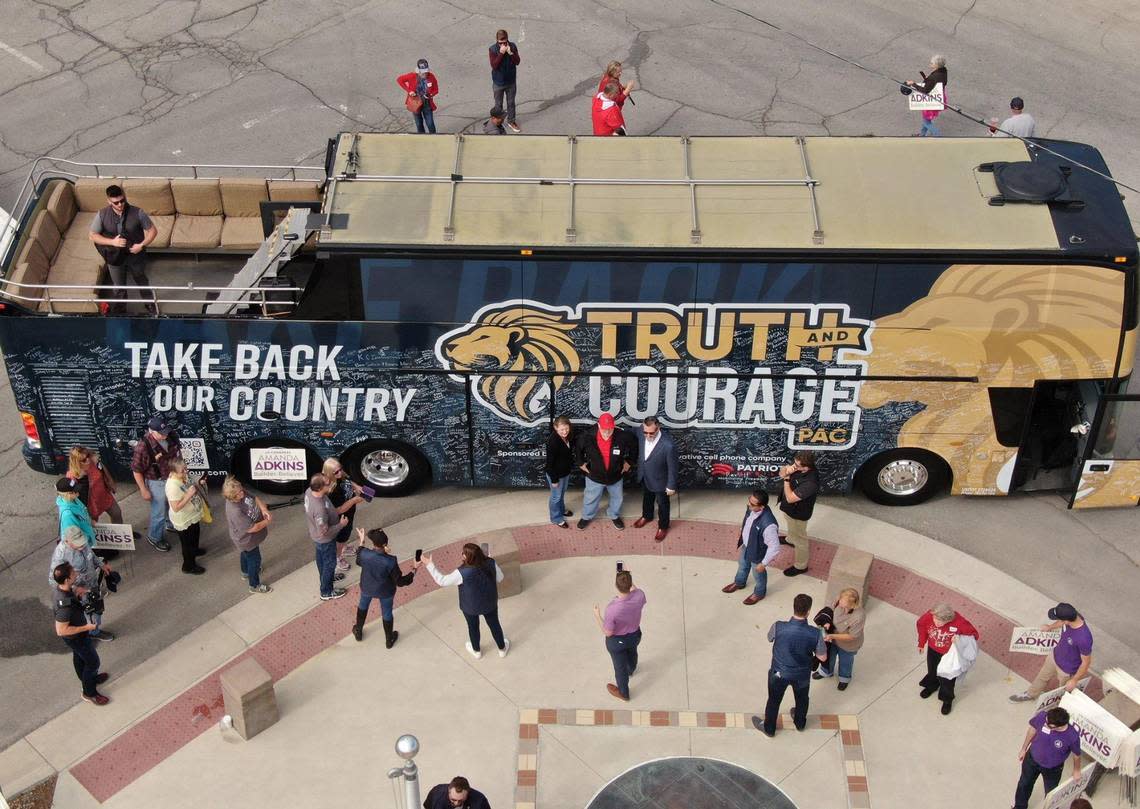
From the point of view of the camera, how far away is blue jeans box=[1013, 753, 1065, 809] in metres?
9.95

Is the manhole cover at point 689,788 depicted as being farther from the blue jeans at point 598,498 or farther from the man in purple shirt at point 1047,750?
the blue jeans at point 598,498

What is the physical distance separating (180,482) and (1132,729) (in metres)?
8.59

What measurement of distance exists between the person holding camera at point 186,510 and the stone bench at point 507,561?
286 cm

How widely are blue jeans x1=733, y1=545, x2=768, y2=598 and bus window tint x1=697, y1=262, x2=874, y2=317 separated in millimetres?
2359

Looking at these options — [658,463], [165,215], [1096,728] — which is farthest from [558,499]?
[165,215]

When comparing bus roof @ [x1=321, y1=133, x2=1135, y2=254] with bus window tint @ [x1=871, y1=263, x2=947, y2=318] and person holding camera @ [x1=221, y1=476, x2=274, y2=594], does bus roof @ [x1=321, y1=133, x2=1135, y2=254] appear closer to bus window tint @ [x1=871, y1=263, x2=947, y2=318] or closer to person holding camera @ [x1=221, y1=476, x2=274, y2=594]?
bus window tint @ [x1=871, y1=263, x2=947, y2=318]

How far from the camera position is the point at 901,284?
11914 mm

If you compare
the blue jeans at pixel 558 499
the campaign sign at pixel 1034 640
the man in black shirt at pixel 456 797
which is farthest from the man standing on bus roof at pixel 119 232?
the campaign sign at pixel 1034 640

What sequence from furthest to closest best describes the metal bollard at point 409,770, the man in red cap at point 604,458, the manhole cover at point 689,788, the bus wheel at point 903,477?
the bus wheel at point 903,477, the man in red cap at point 604,458, the manhole cover at point 689,788, the metal bollard at point 409,770

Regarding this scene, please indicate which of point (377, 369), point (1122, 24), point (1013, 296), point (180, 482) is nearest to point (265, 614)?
point (180, 482)

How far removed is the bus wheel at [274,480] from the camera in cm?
1332

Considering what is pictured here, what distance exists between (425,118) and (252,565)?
27.7 feet

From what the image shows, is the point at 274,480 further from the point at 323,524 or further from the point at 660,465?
the point at 660,465

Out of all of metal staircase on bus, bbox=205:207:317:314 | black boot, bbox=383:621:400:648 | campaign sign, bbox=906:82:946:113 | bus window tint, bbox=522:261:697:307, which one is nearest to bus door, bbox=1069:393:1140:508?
bus window tint, bbox=522:261:697:307
